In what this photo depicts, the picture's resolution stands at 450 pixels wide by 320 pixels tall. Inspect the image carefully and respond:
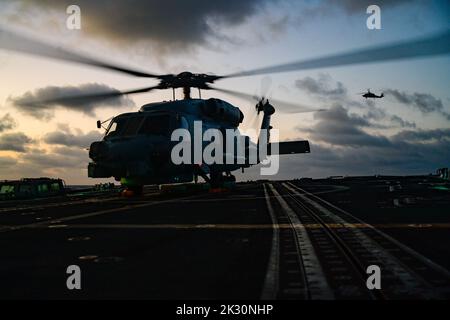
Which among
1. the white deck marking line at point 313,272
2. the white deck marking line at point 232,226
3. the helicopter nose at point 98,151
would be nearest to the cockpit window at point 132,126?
the helicopter nose at point 98,151

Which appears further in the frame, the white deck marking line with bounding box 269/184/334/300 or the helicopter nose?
the helicopter nose

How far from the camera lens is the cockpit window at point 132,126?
23.4 m

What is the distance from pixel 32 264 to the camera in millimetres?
7156

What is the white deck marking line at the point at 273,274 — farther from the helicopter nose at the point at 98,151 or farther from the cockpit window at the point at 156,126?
the cockpit window at the point at 156,126

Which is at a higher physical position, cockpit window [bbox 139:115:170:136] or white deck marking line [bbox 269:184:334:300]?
cockpit window [bbox 139:115:170:136]

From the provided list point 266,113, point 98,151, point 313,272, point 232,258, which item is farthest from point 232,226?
point 266,113

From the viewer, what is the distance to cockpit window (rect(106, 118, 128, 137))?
77.9ft

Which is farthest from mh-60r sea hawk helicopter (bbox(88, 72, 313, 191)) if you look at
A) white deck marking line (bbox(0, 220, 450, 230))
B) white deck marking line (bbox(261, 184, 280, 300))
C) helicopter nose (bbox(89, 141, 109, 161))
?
white deck marking line (bbox(261, 184, 280, 300))

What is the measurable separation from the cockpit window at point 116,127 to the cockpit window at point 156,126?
1249 millimetres

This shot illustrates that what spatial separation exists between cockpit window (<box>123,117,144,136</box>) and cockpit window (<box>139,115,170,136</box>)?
0.33 m

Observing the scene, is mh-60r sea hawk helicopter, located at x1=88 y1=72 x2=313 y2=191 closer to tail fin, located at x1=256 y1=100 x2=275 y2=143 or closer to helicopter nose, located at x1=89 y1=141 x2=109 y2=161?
helicopter nose, located at x1=89 y1=141 x2=109 y2=161
